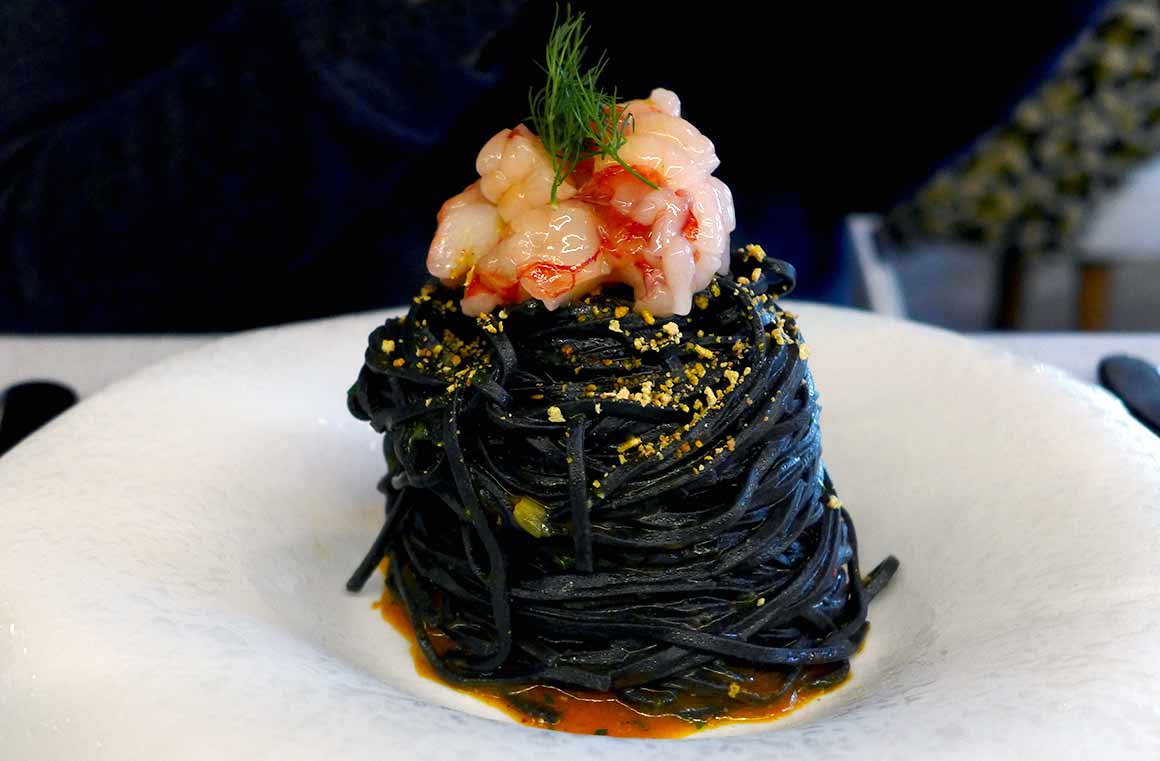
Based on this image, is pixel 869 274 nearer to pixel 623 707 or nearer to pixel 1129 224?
pixel 1129 224

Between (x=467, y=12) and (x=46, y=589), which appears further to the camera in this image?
(x=467, y=12)

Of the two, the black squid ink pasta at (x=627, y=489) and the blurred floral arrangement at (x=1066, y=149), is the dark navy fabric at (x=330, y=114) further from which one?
the blurred floral arrangement at (x=1066, y=149)

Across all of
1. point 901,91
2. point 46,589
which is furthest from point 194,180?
point 901,91

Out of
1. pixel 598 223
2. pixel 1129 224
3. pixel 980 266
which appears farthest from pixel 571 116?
pixel 980 266

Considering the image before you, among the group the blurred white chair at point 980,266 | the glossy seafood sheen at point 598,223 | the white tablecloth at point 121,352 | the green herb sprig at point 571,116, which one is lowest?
the blurred white chair at point 980,266

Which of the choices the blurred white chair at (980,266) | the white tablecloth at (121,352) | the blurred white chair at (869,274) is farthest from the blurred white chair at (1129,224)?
the white tablecloth at (121,352)

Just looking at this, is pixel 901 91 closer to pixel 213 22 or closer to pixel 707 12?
pixel 707 12
